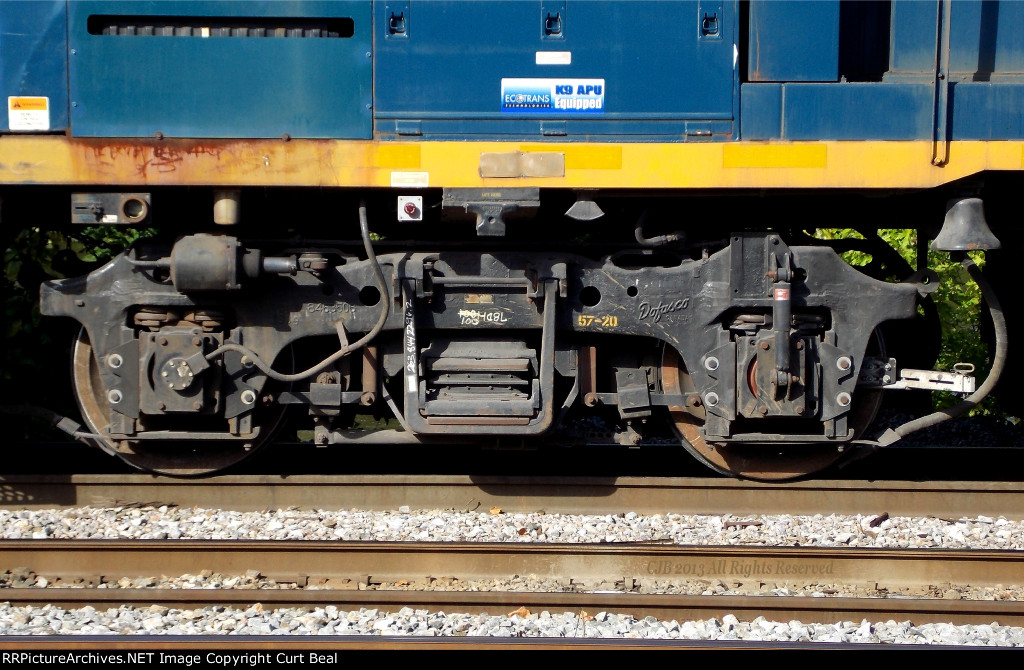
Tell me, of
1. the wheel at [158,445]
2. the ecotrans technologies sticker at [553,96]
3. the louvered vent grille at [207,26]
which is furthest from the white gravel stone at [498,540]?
the louvered vent grille at [207,26]

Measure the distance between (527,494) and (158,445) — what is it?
7.55 ft

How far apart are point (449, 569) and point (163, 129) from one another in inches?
110

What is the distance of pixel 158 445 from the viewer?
19.0ft

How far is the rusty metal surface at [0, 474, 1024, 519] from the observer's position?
5.68 metres

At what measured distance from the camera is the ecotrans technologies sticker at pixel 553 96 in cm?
509

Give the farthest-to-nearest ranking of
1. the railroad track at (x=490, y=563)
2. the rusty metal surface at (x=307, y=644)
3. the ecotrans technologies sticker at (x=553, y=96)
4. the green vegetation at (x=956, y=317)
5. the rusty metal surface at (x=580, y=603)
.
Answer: the green vegetation at (x=956, y=317), the ecotrans technologies sticker at (x=553, y=96), the railroad track at (x=490, y=563), the rusty metal surface at (x=580, y=603), the rusty metal surface at (x=307, y=644)

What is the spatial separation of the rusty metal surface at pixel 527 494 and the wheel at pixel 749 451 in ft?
0.29

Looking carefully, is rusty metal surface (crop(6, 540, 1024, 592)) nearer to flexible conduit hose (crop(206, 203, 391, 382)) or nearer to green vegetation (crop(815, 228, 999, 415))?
flexible conduit hose (crop(206, 203, 391, 382))

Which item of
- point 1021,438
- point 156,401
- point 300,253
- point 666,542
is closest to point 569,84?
point 300,253

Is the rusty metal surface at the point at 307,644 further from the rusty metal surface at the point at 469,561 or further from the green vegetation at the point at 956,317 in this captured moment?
the green vegetation at the point at 956,317

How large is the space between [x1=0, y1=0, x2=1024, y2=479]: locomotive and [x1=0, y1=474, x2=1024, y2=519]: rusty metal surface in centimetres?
19

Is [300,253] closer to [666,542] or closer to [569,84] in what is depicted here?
[569,84]

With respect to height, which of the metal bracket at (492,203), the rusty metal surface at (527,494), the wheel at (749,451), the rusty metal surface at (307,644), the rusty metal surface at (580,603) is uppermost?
the metal bracket at (492,203)

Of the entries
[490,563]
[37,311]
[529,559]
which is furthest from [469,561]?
[37,311]
